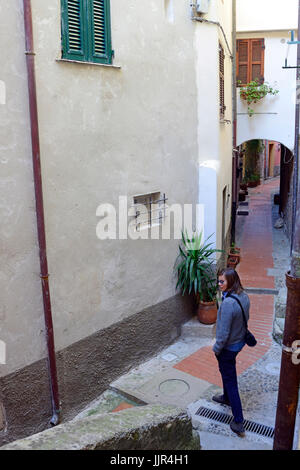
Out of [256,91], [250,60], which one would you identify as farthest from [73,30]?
[250,60]

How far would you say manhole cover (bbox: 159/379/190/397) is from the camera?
6117 millimetres

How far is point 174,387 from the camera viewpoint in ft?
20.5

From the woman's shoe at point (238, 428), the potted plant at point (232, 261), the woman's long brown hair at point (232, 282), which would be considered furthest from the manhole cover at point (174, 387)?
the potted plant at point (232, 261)

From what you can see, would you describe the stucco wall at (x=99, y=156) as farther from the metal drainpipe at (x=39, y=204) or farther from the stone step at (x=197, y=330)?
the stone step at (x=197, y=330)

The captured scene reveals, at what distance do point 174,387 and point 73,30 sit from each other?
16.0ft

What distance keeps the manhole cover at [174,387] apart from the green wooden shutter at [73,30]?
4.52m

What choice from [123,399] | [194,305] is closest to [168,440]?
[123,399]

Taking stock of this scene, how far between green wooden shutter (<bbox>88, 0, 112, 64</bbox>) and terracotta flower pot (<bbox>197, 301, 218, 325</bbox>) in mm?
4322

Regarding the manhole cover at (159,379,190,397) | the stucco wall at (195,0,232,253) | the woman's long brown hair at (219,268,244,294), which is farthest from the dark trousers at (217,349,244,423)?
the stucco wall at (195,0,232,253)

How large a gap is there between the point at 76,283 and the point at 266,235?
416 inches

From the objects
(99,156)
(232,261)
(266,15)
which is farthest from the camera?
(266,15)

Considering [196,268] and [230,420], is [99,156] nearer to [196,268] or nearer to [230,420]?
[196,268]

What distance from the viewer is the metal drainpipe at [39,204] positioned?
476 cm

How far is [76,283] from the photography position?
5719 mm
